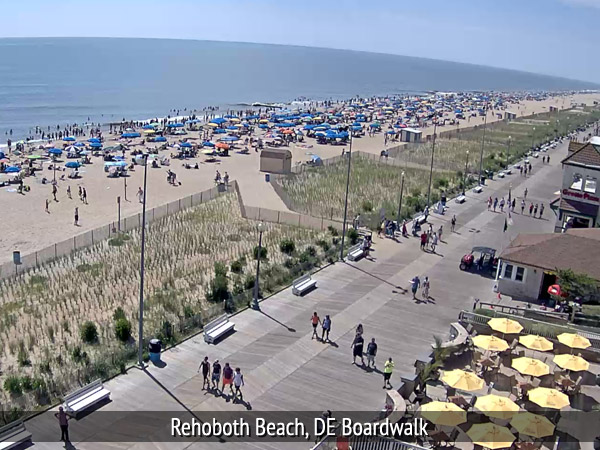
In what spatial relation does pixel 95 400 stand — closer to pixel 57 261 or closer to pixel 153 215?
pixel 57 261

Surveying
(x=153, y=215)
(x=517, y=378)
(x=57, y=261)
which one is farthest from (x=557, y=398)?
(x=153, y=215)

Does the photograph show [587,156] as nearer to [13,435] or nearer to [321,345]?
[321,345]

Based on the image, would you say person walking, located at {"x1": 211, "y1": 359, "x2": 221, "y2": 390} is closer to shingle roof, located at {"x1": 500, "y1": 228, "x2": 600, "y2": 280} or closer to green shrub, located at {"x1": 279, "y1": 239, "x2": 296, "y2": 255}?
green shrub, located at {"x1": 279, "y1": 239, "x2": 296, "y2": 255}

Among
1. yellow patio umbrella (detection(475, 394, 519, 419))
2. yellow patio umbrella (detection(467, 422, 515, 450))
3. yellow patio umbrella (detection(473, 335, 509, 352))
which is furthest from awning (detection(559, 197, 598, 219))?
yellow patio umbrella (detection(467, 422, 515, 450))

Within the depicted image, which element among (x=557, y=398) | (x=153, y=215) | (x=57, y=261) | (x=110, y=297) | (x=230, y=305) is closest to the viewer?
(x=557, y=398)

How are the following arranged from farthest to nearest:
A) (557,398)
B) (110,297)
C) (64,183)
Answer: (64,183) < (110,297) < (557,398)

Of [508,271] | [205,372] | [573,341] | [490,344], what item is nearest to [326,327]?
[205,372]

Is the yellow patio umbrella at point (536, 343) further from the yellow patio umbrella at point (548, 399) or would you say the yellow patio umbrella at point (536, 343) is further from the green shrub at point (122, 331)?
the green shrub at point (122, 331)
